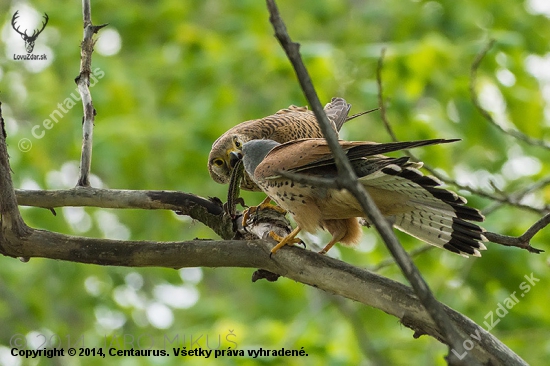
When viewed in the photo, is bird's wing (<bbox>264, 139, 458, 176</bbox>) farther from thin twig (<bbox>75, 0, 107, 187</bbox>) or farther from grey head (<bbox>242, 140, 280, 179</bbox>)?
thin twig (<bbox>75, 0, 107, 187</bbox>)

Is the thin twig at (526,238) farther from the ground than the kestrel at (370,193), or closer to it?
closer to it

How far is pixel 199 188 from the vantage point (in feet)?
21.8

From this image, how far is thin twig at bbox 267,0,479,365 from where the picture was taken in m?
1.37

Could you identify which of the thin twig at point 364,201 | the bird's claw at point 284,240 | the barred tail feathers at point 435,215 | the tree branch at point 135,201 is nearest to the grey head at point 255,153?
the tree branch at point 135,201

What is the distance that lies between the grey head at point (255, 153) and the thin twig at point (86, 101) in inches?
30.2

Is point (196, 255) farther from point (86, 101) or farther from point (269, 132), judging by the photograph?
point (269, 132)

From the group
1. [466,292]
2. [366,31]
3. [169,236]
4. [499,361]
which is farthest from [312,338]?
[366,31]

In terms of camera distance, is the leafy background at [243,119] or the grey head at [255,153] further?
the leafy background at [243,119]

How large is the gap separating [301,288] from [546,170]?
11.2 ft

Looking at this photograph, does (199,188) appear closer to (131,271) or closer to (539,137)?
(131,271)

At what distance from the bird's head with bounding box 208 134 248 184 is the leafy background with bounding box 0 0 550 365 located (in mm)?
1036

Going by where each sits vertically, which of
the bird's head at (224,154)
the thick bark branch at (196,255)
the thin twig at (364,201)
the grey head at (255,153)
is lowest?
the thin twig at (364,201)

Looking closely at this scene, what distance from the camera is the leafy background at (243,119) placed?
4614 millimetres

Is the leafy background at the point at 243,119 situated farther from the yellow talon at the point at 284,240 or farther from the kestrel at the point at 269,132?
the yellow talon at the point at 284,240
